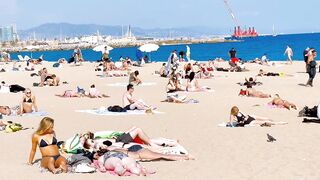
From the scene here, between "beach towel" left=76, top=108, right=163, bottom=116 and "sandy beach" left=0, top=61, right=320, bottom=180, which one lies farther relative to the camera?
"beach towel" left=76, top=108, right=163, bottom=116

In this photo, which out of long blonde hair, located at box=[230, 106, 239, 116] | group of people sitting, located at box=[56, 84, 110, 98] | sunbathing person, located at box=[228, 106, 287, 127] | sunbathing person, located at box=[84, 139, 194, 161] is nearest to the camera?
sunbathing person, located at box=[84, 139, 194, 161]

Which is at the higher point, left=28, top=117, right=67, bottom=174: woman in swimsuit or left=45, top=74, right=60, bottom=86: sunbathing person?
left=28, top=117, right=67, bottom=174: woman in swimsuit

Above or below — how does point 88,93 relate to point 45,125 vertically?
below

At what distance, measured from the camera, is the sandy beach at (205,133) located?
291 inches

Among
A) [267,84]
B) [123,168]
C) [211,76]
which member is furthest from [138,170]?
[211,76]

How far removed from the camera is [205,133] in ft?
34.4

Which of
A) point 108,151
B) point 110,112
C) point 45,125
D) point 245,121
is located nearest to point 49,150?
point 45,125

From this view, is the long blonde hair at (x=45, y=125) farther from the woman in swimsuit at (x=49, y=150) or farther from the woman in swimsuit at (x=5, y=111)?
the woman in swimsuit at (x=5, y=111)

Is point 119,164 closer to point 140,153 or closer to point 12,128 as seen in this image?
point 140,153

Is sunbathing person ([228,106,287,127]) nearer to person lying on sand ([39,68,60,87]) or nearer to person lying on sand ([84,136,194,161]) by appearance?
person lying on sand ([84,136,194,161])

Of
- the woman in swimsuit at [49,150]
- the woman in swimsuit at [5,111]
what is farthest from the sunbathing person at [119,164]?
the woman in swimsuit at [5,111]

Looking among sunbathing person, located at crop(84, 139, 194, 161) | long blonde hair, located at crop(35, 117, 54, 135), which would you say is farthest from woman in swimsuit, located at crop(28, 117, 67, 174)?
sunbathing person, located at crop(84, 139, 194, 161)

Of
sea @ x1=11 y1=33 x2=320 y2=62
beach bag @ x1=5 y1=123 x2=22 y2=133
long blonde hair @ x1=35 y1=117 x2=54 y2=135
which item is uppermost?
long blonde hair @ x1=35 y1=117 x2=54 y2=135

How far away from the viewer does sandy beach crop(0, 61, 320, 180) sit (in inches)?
291
